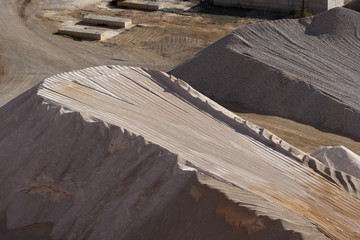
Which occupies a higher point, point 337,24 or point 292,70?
point 337,24

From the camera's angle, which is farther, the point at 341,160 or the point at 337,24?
the point at 337,24

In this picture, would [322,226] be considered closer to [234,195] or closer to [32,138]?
[234,195]

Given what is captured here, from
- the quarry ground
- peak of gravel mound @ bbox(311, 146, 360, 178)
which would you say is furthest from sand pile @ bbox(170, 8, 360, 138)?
peak of gravel mound @ bbox(311, 146, 360, 178)

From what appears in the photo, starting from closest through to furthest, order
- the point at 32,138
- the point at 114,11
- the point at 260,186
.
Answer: the point at 260,186, the point at 32,138, the point at 114,11

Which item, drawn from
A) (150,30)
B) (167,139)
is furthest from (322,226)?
(150,30)

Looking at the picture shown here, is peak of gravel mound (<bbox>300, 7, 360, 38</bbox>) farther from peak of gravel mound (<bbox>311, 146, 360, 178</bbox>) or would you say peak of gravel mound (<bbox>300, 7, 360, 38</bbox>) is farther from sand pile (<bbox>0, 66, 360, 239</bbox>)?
sand pile (<bbox>0, 66, 360, 239</bbox>)

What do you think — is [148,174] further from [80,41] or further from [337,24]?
[80,41]

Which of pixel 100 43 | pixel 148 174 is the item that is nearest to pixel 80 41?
pixel 100 43

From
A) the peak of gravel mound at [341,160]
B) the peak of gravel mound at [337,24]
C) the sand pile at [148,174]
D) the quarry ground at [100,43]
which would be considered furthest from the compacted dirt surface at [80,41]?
the peak of gravel mound at [341,160]
